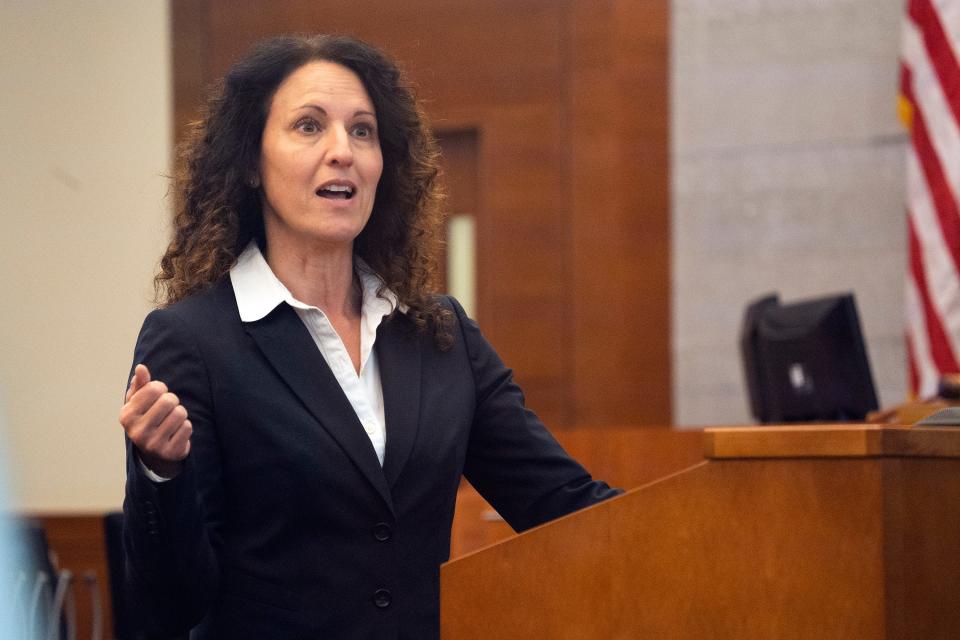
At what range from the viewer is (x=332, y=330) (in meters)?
1.77

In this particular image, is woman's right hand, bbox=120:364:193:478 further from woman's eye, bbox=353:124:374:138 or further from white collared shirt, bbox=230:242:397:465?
woman's eye, bbox=353:124:374:138

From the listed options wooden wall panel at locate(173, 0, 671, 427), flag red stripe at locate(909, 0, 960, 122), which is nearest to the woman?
flag red stripe at locate(909, 0, 960, 122)

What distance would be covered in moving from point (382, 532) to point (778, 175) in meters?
4.11

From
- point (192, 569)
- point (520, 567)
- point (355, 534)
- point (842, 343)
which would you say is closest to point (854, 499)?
point (520, 567)

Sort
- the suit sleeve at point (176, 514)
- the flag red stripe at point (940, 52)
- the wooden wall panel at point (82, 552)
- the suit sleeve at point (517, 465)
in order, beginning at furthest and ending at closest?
the wooden wall panel at point (82, 552) < the flag red stripe at point (940, 52) < the suit sleeve at point (517, 465) < the suit sleeve at point (176, 514)

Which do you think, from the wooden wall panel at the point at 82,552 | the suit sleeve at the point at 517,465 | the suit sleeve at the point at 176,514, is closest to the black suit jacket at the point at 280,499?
the suit sleeve at the point at 176,514

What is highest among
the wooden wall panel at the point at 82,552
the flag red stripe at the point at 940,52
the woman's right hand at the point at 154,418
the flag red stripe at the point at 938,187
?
the flag red stripe at the point at 940,52

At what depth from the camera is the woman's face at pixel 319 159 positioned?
177cm

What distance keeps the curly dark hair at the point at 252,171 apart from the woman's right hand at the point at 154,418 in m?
0.43

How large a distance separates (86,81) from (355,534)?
137 inches

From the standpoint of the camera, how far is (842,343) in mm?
3885

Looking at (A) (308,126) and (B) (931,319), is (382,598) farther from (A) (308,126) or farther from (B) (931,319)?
(B) (931,319)

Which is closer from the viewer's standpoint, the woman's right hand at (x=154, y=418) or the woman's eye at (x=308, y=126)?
the woman's right hand at (x=154, y=418)

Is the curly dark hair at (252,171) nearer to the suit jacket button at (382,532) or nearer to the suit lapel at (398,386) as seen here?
→ the suit lapel at (398,386)
